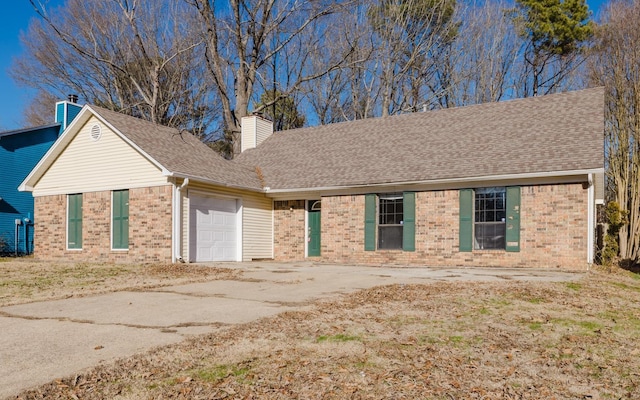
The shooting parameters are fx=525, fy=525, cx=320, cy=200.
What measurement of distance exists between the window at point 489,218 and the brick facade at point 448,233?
27 cm

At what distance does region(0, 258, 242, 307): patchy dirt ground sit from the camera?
8.73 metres

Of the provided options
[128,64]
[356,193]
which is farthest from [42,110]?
[356,193]

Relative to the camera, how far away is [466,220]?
14195 mm

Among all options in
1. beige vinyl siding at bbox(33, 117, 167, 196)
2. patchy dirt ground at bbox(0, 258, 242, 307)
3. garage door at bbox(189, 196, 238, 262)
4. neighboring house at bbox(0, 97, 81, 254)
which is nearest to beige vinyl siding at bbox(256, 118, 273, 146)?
garage door at bbox(189, 196, 238, 262)

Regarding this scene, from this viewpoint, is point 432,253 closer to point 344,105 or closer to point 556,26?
point 556,26

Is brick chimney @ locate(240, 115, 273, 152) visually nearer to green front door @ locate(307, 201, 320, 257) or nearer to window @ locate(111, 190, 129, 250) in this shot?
green front door @ locate(307, 201, 320, 257)

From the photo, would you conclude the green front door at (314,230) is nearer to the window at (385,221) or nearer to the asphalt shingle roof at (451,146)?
the asphalt shingle roof at (451,146)

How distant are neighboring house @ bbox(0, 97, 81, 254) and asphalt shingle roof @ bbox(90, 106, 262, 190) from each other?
7.61 m

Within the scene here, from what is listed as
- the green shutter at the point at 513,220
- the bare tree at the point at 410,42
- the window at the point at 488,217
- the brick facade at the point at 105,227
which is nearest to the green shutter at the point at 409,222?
the window at the point at 488,217

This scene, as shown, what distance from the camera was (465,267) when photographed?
13.9 metres

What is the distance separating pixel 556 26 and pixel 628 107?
8.22 m

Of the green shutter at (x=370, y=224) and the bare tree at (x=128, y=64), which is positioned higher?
the bare tree at (x=128, y=64)

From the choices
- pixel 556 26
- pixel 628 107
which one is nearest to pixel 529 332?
pixel 628 107

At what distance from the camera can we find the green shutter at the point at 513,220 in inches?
533
